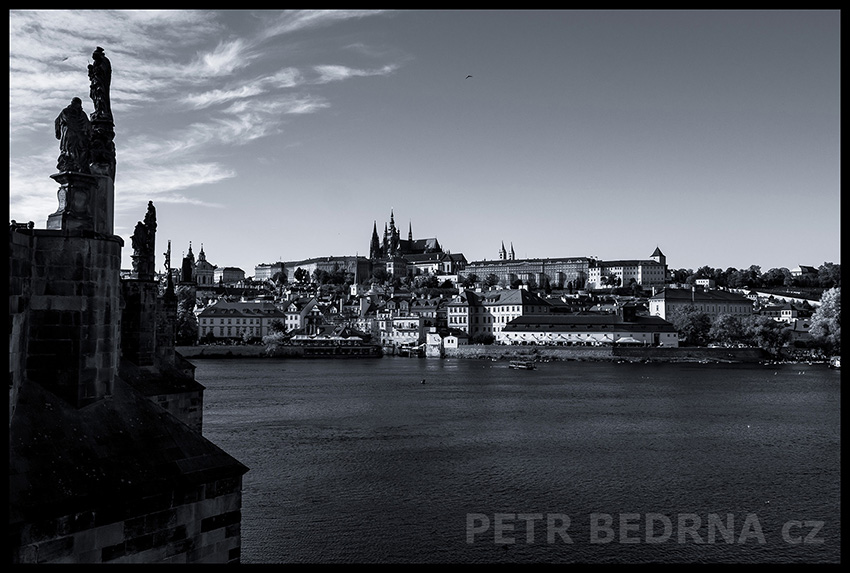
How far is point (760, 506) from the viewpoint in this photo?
2194 cm

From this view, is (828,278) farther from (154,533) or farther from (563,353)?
(154,533)

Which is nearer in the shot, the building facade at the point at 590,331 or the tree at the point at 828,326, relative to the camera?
the tree at the point at 828,326

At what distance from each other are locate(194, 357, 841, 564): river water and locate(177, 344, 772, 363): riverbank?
4931 cm

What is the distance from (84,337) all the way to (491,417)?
35.4m

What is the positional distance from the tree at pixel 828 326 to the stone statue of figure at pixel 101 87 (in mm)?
102353

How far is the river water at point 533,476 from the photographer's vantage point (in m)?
18.2

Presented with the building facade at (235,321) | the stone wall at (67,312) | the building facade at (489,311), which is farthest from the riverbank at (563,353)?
the stone wall at (67,312)

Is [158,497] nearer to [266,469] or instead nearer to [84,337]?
[84,337]

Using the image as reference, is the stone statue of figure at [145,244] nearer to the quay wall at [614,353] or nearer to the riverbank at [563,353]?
the riverbank at [563,353]

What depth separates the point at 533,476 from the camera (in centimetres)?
2548

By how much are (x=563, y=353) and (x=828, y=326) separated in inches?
1385

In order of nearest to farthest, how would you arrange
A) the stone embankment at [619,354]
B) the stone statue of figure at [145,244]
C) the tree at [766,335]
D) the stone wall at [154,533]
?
1. the stone wall at [154,533]
2. the stone statue of figure at [145,244]
3. the stone embankment at [619,354]
4. the tree at [766,335]

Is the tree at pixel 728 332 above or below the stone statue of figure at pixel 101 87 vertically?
below

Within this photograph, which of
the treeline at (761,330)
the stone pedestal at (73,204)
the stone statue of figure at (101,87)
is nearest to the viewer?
the stone pedestal at (73,204)
